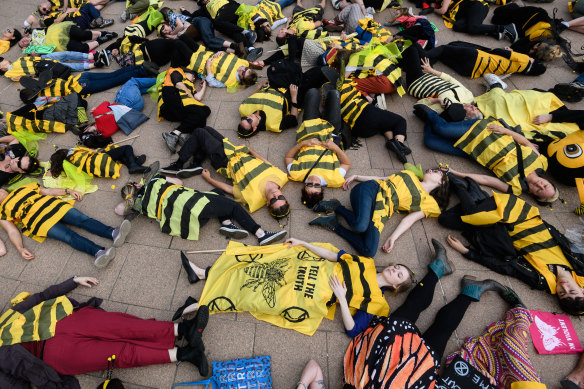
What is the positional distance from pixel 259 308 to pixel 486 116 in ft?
13.2

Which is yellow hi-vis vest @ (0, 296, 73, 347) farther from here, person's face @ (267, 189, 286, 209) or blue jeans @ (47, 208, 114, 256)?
person's face @ (267, 189, 286, 209)

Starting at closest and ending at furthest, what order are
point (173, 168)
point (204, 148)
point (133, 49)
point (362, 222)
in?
point (362, 222) < point (173, 168) < point (204, 148) < point (133, 49)

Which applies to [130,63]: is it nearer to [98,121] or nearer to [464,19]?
[98,121]

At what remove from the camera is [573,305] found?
9.27 feet

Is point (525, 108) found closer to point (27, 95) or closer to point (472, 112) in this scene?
point (472, 112)

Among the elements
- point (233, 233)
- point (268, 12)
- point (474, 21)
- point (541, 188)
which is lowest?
point (233, 233)

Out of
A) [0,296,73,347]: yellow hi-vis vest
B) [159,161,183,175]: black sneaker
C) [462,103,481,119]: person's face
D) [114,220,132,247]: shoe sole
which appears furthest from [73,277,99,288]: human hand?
[462,103,481,119]: person's face

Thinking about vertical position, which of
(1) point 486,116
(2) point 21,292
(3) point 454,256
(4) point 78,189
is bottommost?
(2) point 21,292

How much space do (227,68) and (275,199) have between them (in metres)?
2.91

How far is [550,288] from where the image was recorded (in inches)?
117

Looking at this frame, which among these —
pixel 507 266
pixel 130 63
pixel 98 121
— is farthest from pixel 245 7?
pixel 507 266

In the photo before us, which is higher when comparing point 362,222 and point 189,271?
point 362,222

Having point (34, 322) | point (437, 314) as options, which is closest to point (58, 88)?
point (34, 322)

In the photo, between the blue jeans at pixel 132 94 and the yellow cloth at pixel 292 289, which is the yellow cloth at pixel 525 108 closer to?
the yellow cloth at pixel 292 289
